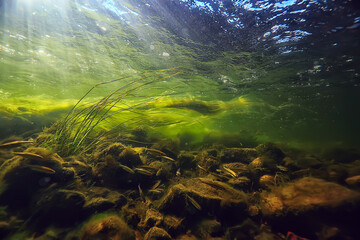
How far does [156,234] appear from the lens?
7.48 ft

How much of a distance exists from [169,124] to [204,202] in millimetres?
5649

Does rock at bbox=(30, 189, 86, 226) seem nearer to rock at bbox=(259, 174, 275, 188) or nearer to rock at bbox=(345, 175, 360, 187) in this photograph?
rock at bbox=(259, 174, 275, 188)

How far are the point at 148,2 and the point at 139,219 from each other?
7.86m

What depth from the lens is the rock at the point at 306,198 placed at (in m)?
2.33

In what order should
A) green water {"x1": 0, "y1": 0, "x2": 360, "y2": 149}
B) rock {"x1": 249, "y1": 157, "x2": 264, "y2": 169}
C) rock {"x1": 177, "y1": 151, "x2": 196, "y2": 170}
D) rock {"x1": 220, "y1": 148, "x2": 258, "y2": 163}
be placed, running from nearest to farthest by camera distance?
rock {"x1": 249, "y1": 157, "x2": 264, "y2": 169} < rock {"x1": 177, "y1": 151, "x2": 196, "y2": 170} < rock {"x1": 220, "y1": 148, "x2": 258, "y2": 163} < green water {"x1": 0, "y1": 0, "x2": 360, "y2": 149}

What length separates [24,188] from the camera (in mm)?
2662

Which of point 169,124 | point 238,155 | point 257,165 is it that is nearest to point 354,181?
point 257,165

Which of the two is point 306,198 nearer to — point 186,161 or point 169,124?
point 186,161

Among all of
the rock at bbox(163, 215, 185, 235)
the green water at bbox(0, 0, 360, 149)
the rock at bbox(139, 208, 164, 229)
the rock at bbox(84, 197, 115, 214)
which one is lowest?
the rock at bbox(163, 215, 185, 235)

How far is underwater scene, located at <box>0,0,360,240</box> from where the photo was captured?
2475mm

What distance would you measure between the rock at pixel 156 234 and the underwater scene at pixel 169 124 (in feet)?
0.05

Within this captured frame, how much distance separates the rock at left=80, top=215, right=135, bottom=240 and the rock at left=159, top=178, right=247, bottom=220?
2.43 feet

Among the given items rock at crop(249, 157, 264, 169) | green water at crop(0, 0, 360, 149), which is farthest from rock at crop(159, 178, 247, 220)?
green water at crop(0, 0, 360, 149)

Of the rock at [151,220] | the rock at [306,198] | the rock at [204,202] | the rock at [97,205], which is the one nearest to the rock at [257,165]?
the rock at [306,198]
